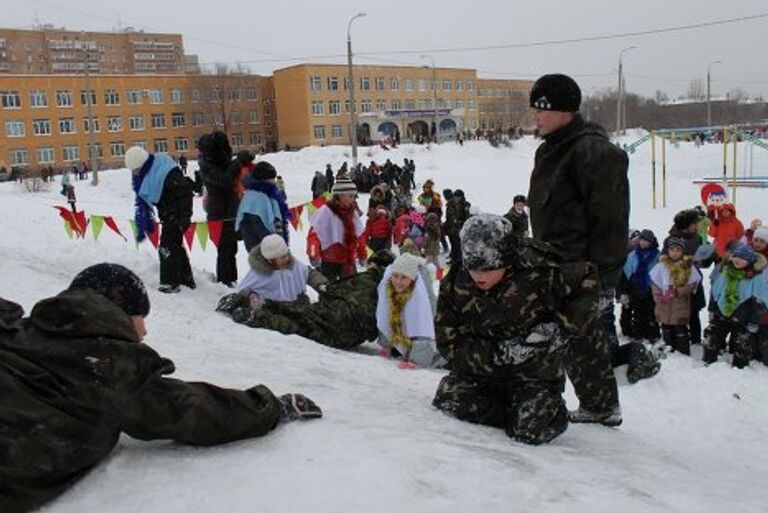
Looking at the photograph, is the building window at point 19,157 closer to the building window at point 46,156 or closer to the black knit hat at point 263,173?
the building window at point 46,156

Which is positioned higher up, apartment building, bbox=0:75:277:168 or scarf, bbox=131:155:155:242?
apartment building, bbox=0:75:277:168

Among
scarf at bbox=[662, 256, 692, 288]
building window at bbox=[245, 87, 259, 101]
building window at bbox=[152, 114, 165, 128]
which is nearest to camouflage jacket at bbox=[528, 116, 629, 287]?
scarf at bbox=[662, 256, 692, 288]

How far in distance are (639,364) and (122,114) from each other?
244ft

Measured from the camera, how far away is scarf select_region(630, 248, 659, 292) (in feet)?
27.3

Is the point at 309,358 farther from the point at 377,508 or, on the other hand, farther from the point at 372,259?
the point at 377,508

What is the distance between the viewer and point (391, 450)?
2.87 m

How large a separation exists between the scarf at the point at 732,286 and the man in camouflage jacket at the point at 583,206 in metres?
3.57

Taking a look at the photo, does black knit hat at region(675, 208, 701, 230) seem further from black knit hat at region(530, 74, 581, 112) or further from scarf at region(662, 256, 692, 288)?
black knit hat at region(530, 74, 581, 112)

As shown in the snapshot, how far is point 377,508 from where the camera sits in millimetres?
2348

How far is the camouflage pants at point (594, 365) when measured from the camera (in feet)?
13.0

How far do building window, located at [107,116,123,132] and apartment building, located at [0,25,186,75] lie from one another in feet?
88.7

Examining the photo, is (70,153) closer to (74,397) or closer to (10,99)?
(10,99)

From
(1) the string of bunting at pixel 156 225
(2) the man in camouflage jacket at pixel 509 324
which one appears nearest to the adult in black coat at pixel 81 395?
(2) the man in camouflage jacket at pixel 509 324

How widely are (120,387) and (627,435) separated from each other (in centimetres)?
295
